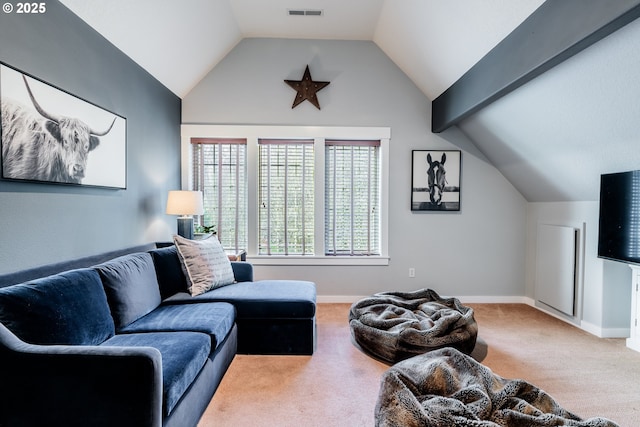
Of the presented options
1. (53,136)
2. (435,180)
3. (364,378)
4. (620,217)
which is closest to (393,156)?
(435,180)

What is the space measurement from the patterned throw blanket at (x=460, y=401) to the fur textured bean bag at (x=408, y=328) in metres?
0.50

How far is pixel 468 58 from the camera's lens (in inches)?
112

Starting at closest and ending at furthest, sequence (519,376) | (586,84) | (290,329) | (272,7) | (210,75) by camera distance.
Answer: (586,84), (519,376), (290,329), (272,7), (210,75)

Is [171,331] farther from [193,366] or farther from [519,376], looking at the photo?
[519,376]

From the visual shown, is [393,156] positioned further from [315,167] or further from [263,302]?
[263,302]

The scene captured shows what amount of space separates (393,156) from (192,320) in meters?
2.92

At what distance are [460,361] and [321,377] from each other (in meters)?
0.94

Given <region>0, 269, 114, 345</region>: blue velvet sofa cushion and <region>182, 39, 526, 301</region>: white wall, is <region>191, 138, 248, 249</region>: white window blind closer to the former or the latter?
<region>182, 39, 526, 301</region>: white wall

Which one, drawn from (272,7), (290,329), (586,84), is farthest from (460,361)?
(272,7)

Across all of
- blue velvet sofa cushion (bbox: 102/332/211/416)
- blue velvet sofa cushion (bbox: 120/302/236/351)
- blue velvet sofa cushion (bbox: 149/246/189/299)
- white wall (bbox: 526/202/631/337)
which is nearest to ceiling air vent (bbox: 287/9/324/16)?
blue velvet sofa cushion (bbox: 149/246/189/299)

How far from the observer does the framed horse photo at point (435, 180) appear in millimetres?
3984

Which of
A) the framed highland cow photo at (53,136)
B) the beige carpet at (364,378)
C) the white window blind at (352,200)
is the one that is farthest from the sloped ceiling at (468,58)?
the beige carpet at (364,378)

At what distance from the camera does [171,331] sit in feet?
6.58

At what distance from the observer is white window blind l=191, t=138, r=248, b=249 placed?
404 centimetres
